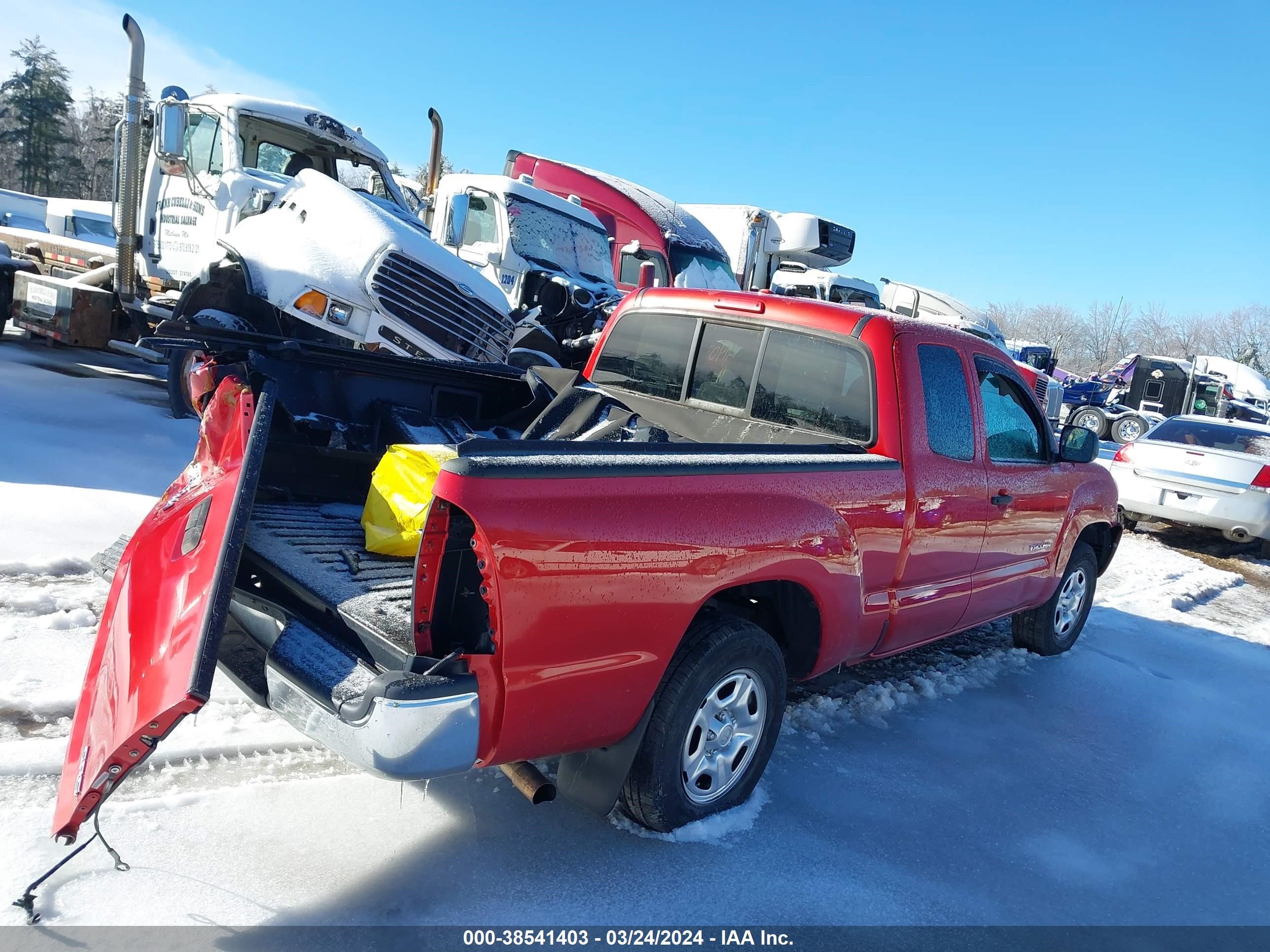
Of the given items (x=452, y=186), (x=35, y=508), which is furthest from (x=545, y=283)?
(x=35, y=508)

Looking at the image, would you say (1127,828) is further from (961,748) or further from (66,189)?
(66,189)

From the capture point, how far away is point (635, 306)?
4688 mm

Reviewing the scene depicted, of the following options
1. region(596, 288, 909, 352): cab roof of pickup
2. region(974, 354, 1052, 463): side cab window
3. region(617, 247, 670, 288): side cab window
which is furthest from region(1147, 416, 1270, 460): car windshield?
region(596, 288, 909, 352): cab roof of pickup

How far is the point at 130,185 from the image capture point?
936cm

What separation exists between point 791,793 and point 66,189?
6453 centimetres

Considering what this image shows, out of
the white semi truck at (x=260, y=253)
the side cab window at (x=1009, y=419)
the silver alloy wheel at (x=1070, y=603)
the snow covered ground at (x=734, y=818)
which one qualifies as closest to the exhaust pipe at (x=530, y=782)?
the snow covered ground at (x=734, y=818)

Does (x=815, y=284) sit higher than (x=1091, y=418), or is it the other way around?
(x=815, y=284)

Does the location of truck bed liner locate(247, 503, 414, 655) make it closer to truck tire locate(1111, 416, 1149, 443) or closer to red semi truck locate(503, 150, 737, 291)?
red semi truck locate(503, 150, 737, 291)

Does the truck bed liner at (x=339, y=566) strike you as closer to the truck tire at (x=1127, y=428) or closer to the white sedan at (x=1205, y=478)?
the white sedan at (x=1205, y=478)

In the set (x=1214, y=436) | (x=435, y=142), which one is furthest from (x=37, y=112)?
(x=1214, y=436)

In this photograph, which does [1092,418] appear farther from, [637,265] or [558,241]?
Result: [558,241]

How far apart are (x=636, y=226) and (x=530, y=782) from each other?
446 inches

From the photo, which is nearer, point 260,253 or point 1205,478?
point 260,253

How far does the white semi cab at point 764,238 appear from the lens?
15609 mm
